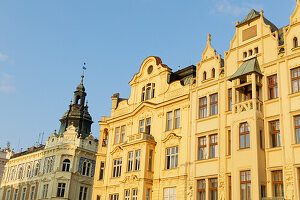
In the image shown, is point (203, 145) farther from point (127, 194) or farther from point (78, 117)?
point (78, 117)

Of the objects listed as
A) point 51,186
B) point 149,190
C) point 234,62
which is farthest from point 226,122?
point 51,186

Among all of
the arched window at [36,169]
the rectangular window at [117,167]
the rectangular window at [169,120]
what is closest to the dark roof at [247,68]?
the rectangular window at [169,120]

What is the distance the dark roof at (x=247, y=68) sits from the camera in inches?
1155

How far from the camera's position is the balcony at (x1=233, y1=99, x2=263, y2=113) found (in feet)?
93.1

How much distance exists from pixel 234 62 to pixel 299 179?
10.9 meters

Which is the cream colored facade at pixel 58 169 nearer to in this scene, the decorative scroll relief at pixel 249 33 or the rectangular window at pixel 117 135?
the rectangular window at pixel 117 135

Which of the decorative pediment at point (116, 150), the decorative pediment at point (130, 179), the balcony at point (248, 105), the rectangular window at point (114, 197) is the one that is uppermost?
the balcony at point (248, 105)

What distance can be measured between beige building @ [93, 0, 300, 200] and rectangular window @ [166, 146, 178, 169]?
5 cm

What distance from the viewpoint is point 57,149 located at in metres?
57.4

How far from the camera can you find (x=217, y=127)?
31.6 metres

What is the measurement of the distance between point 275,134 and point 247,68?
5.33 meters

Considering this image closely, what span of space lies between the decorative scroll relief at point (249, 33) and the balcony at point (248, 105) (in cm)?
614

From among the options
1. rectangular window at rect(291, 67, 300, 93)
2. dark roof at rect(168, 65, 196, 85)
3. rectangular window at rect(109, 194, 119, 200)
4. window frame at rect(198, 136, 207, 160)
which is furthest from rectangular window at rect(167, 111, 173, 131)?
rectangular window at rect(291, 67, 300, 93)

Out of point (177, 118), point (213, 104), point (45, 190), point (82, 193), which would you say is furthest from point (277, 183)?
A: point (45, 190)
